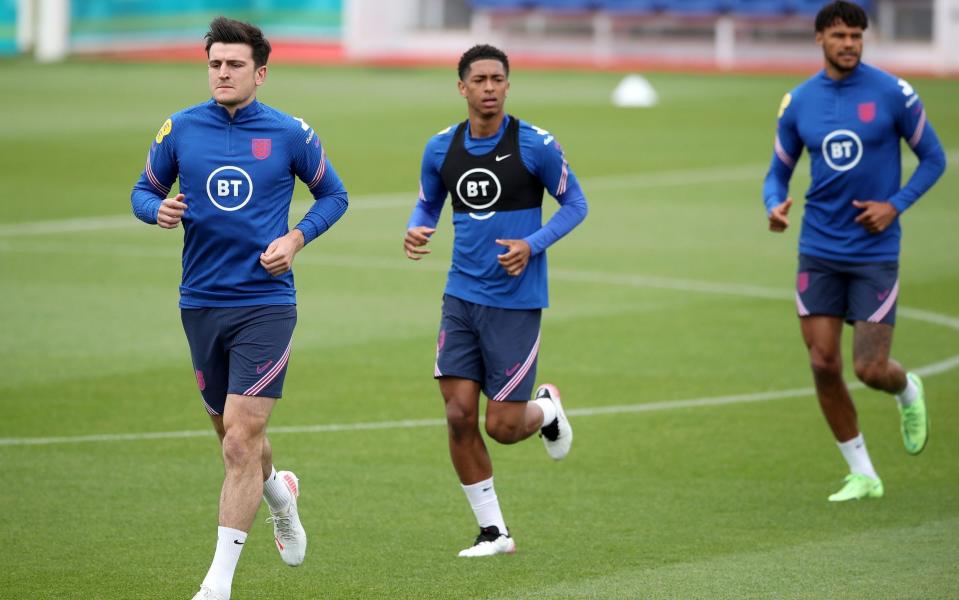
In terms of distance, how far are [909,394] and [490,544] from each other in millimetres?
3096

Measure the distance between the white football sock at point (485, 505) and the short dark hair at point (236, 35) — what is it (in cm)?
238

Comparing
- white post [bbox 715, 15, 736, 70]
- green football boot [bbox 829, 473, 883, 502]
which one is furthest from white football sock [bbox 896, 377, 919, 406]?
white post [bbox 715, 15, 736, 70]

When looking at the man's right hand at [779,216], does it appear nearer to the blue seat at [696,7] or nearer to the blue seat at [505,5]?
the blue seat at [696,7]

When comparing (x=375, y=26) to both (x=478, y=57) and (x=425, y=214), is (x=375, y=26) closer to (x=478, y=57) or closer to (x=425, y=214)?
(x=425, y=214)

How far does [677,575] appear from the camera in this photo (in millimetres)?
7836

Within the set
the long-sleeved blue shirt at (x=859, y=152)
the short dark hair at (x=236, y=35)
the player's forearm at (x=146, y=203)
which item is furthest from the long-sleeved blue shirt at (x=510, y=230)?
the long-sleeved blue shirt at (x=859, y=152)

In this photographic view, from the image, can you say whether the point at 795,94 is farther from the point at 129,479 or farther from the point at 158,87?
the point at 158,87

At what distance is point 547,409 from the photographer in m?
9.09

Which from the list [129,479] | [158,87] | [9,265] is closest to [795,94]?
[129,479]

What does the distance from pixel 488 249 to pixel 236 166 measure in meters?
1.53

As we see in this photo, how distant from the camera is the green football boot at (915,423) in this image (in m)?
9.99

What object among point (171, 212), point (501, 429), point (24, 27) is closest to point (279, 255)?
point (171, 212)

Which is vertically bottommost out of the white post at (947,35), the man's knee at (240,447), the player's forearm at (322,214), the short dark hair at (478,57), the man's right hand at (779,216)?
the white post at (947,35)

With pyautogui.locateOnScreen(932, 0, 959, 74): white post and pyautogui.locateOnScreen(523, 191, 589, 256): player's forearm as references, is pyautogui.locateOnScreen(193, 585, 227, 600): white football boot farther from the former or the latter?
pyautogui.locateOnScreen(932, 0, 959, 74): white post
